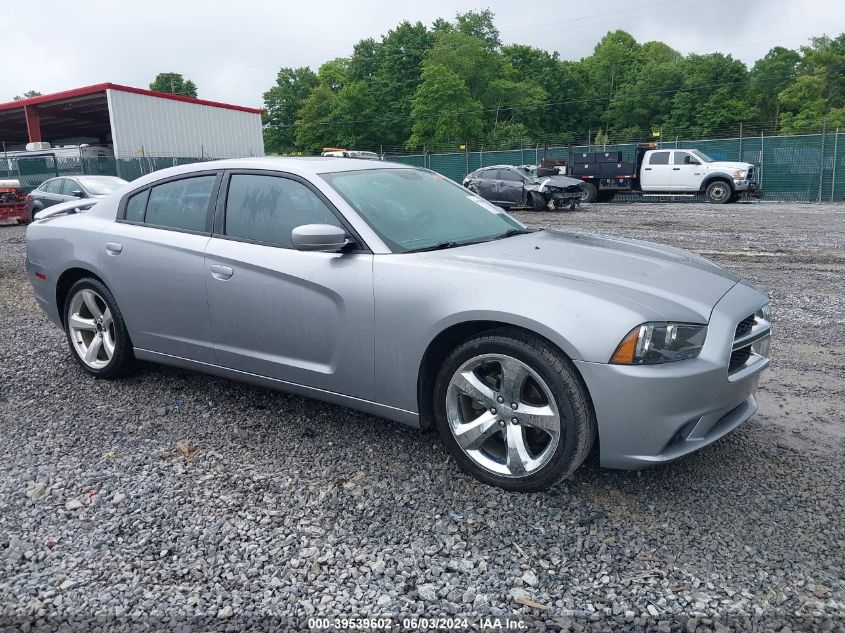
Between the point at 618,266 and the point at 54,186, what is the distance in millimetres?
17349

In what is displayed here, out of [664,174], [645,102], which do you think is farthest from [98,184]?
[645,102]

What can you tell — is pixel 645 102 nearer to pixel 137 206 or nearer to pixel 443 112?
pixel 443 112

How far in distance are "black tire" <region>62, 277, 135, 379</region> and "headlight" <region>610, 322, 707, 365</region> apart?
3254 mm

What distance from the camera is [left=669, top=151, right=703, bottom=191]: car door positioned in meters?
23.7

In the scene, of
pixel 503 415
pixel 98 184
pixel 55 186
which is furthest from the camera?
pixel 55 186

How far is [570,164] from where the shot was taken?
25.5 m

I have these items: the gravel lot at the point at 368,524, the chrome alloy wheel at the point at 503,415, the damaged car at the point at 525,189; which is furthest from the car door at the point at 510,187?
the chrome alloy wheel at the point at 503,415

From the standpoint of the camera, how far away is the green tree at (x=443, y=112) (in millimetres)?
65562

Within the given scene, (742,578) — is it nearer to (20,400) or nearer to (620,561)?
(620,561)

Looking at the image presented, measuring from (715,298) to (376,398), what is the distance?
5.45 ft

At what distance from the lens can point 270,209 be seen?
396 cm

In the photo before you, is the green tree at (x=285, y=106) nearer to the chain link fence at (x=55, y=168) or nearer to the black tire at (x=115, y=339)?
the chain link fence at (x=55, y=168)

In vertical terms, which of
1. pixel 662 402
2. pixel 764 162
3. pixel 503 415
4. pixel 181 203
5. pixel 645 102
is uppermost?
pixel 645 102

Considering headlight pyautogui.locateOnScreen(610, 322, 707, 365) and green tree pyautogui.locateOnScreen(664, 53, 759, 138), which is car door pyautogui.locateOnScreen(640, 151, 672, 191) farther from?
green tree pyautogui.locateOnScreen(664, 53, 759, 138)
